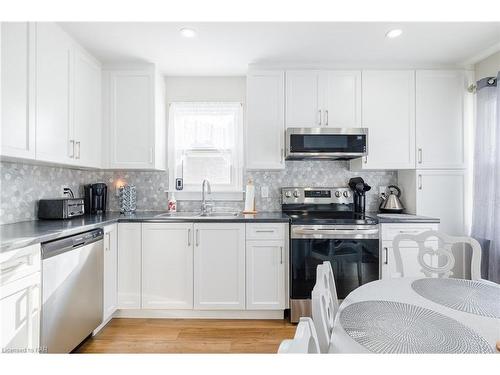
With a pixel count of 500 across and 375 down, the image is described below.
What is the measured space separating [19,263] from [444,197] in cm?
330

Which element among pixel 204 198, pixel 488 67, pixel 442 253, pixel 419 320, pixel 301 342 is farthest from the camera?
pixel 204 198

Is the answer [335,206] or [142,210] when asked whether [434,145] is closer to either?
[335,206]

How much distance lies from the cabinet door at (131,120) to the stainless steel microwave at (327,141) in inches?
54.8

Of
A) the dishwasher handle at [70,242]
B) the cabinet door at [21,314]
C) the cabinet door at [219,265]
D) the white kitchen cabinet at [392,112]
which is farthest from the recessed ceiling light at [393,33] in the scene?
the cabinet door at [21,314]

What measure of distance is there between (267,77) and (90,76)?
1.64 m

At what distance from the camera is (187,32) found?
2078mm

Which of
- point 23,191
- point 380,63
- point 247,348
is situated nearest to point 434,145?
point 380,63

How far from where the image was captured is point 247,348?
6.37ft

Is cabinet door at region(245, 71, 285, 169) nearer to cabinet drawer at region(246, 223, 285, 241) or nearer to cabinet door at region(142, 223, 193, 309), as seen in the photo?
cabinet drawer at region(246, 223, 285, 241)

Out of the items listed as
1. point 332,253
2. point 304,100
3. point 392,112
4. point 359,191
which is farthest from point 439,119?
point 332,253

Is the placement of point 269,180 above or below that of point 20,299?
above

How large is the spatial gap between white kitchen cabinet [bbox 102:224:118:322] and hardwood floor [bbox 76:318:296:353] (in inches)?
7.2

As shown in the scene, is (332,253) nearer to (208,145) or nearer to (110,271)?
(208,145)

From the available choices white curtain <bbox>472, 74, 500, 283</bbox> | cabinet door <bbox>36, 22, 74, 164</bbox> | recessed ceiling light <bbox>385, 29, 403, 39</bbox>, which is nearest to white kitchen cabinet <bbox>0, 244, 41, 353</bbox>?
cabinet door <bbox>36, 22, 74, 164</bbox>
